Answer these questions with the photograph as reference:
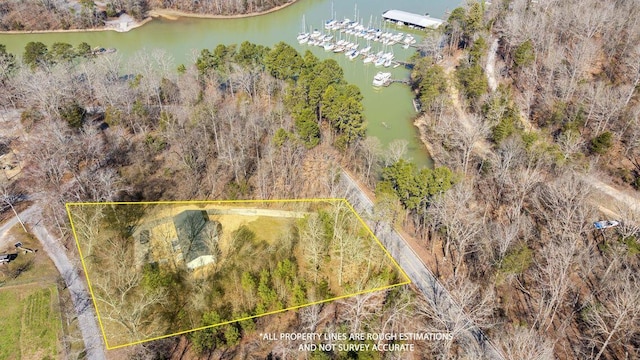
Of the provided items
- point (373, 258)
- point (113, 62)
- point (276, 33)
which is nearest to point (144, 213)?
point (373, 258)

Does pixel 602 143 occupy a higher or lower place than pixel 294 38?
lower

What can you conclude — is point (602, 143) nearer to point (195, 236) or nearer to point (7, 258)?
point (195, 236)

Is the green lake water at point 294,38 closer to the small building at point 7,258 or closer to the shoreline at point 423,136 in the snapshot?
the shoreline at point 423,136

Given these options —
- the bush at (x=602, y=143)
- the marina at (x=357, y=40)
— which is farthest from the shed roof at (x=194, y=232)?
the marina at (x=357, y=40)

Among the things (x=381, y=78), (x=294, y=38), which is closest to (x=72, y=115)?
(x=381, y=78)

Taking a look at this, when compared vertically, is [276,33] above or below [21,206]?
above

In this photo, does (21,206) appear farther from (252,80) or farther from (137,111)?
(252,80)
